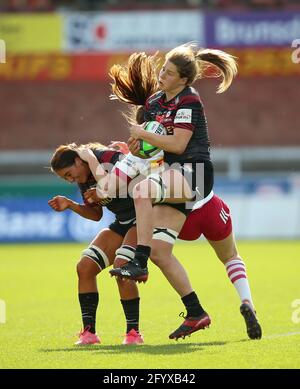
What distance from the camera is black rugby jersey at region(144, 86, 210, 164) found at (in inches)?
314

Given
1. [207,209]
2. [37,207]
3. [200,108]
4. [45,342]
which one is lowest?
[37,207]

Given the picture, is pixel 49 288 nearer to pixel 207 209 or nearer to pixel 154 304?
pixel 154 304

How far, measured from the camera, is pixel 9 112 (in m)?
30.6

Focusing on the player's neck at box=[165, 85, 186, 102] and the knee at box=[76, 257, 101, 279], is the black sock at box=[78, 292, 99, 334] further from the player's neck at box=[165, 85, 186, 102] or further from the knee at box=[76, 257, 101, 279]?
the player's neck at box=[165, 85, 186, 102]

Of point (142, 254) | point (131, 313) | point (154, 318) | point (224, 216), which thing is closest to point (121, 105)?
point (154, 318)

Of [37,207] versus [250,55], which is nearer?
[37,207]

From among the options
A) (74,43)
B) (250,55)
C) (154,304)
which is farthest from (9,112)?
(154,304)

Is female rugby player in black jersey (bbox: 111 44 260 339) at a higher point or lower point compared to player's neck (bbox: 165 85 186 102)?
lower

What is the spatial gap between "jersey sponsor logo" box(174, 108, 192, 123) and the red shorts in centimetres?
75

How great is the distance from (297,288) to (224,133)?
18.1 m
